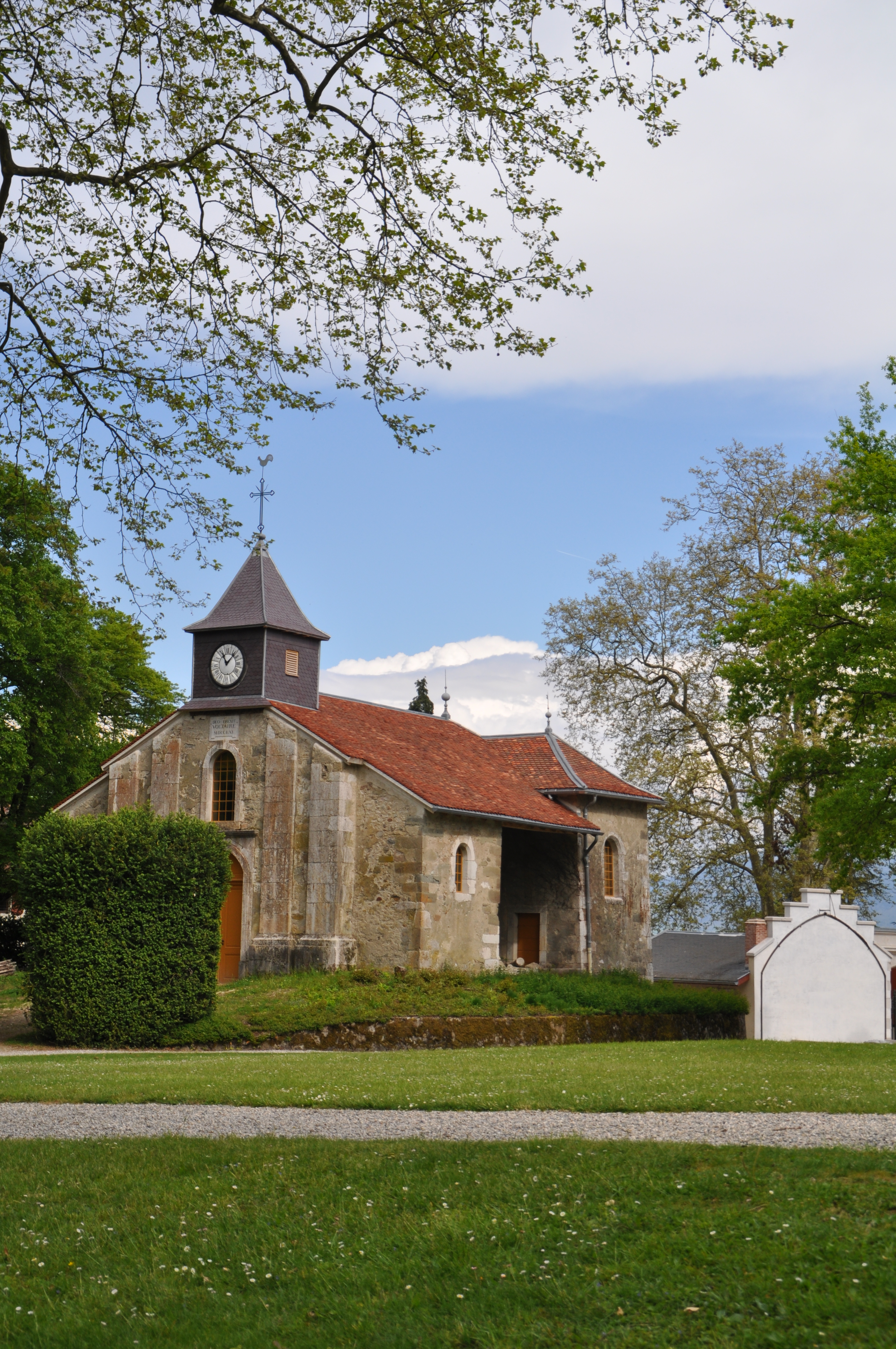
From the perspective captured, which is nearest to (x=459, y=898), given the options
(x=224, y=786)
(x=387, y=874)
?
(x=387, y=874)

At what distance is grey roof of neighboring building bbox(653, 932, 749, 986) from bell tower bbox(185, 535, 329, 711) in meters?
22.3

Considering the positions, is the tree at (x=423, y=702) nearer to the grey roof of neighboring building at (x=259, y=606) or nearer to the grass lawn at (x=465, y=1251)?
the grey roof of neighboring building at (x=259, y=606)

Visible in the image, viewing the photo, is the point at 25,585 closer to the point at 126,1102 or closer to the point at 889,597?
the point at 126,1102

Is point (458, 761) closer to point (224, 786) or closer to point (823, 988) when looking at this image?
point (224, 786)

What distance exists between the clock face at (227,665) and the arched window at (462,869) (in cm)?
690

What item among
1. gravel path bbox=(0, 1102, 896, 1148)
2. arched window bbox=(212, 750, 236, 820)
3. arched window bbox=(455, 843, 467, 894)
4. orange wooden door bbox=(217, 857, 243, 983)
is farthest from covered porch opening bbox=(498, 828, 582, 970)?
gravel path bbox=(0, 1102, 896, 1148)

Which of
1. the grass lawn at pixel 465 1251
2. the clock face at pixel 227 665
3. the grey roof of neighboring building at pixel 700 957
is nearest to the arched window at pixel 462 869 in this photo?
the clock face at pixel 227 665

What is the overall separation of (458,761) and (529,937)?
17.6 ft

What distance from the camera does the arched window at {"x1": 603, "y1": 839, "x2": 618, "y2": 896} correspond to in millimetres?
34750

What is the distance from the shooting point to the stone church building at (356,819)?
90.8 feet

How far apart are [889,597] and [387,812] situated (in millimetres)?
12116

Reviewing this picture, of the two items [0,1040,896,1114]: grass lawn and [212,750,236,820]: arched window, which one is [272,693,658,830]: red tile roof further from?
[0,1040,896,1114]: grass lawn

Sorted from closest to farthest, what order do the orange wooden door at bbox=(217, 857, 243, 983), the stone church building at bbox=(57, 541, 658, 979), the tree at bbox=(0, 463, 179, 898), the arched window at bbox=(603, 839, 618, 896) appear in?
the stone church building at bbox=(57, 541, 658, 979) → the orange wooden door at bbox=(217, 857, 243, 983) → the tree at bbox=(0, 463, 179, 898) → the arched window at bbox=(603, 839, 618, 896)

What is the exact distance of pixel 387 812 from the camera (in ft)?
91.7
